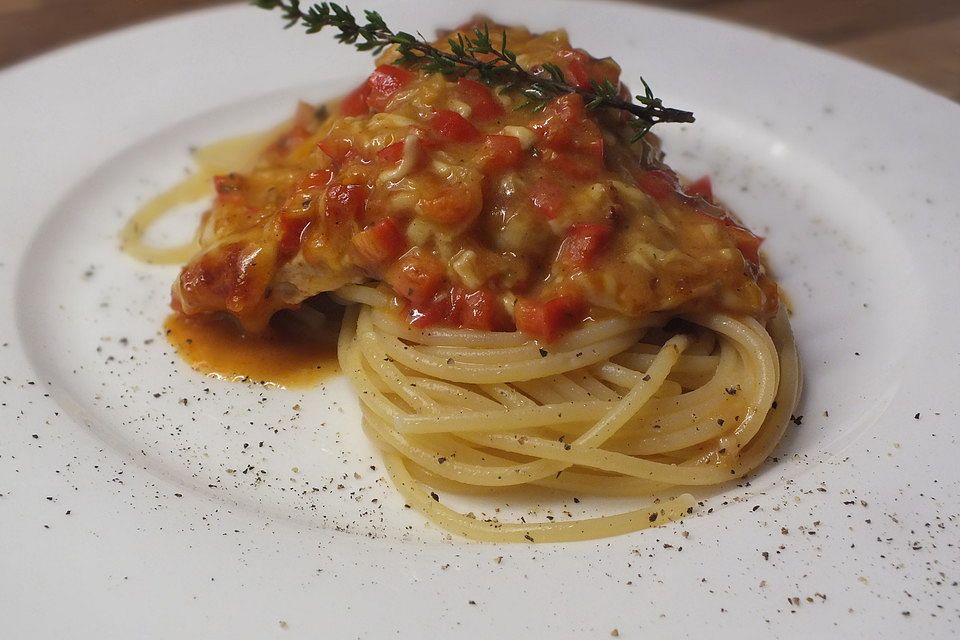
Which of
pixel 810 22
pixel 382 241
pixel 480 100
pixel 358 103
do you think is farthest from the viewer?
pixel 810 22

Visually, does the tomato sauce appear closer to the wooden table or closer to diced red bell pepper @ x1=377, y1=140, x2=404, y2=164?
diced red bell pepper @ x1=377, y1=140, x2=404, y2=164

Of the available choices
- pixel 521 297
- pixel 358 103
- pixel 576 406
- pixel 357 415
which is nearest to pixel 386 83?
pixel 358 103

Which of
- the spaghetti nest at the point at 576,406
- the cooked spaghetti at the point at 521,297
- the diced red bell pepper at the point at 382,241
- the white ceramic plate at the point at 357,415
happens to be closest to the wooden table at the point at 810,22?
the white ceramic plate at the point at 357,415

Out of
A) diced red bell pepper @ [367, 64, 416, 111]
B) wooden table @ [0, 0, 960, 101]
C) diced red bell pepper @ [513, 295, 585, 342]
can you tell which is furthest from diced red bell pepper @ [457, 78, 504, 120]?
wooden table @ [0, 0, 960, 101]

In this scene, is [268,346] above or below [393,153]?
below

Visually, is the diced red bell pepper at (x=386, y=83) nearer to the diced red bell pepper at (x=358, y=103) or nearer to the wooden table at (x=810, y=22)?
the diced red bell pepper at (x=358, y=103)

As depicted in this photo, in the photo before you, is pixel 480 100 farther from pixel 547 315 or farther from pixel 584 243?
pixel 547 315
